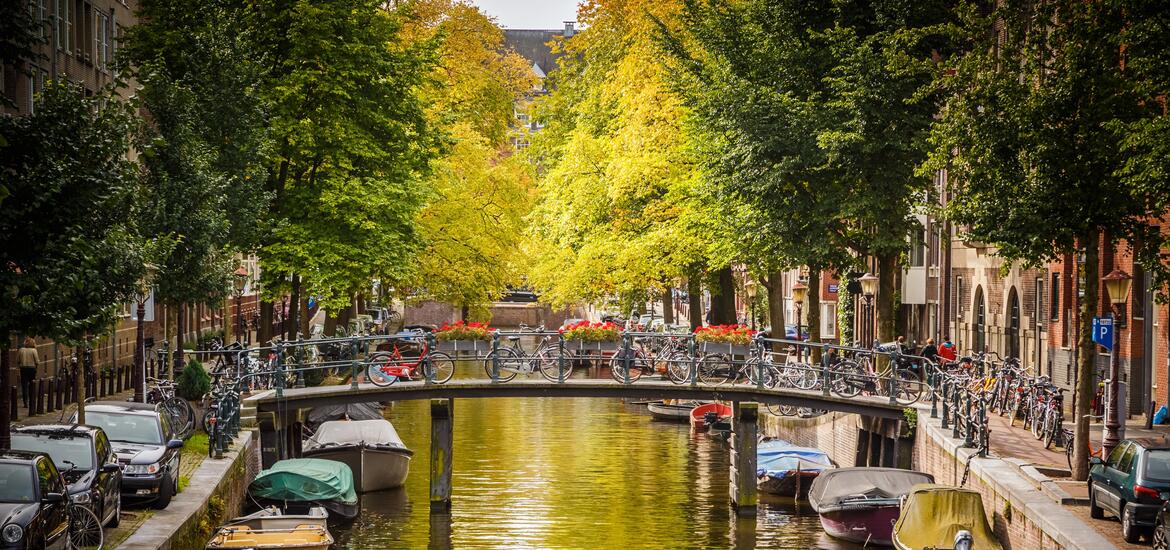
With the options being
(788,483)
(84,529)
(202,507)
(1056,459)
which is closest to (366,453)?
(788,483)

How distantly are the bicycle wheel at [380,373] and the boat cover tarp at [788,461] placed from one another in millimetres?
9398

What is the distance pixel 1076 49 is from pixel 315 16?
24094mm

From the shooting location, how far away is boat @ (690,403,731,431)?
5312 cm

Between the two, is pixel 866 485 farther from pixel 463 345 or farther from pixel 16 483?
pixel 16 483

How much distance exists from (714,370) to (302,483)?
10.4 meters

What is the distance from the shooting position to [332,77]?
42906mm

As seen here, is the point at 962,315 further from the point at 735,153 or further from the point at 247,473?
the point at 247,473

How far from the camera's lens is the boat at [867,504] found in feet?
104

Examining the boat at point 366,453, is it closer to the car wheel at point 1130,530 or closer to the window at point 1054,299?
the window at point 1054,299

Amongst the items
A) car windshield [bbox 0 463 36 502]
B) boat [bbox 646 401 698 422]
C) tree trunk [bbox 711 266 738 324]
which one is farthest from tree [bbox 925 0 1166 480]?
boat [bbox 646 401 698 422]

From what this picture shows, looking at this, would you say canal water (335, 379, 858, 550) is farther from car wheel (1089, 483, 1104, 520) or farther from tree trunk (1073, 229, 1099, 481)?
car wheel (1089, 483, 1104, 520)

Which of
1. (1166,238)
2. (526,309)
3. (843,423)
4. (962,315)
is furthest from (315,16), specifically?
(526,309)

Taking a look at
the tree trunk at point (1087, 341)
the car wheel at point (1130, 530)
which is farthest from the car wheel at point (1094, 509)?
the tree trunk at point (1087, 341)

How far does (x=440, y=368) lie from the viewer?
36500mm
